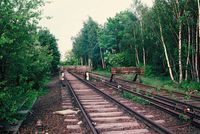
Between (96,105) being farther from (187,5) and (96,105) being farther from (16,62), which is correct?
(187,5)

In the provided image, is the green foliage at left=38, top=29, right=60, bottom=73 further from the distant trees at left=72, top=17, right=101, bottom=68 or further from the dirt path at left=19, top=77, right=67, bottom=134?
the distant trees at left=72, top=17, right=101, bottom=68

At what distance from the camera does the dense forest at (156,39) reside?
89.0ft

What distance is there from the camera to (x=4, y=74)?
415 inches

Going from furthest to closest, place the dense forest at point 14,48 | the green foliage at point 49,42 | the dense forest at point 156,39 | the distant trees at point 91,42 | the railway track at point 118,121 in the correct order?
the distant trees at point 91,42
the green foliage at point 49,42
the dense forest at point 156,39
the dense forest at point 14,48
the railway track at point 118,121

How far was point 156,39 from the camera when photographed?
124 ft

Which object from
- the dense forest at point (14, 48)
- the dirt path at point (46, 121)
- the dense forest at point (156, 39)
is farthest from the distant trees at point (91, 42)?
the dense forest at point (14, 48)

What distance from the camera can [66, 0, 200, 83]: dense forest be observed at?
27125 millimetres

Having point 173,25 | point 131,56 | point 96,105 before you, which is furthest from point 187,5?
point 131,56

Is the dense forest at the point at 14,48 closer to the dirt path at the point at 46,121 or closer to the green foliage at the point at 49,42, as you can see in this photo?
the dirt path at the point at 46,121

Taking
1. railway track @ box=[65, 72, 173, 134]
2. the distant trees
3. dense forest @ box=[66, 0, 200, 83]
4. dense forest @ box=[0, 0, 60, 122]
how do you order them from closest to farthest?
railway track @ box=[65, 72, 173, 134] → dense forest @ box=[0, 0, 60, 122] → dense forest @ box=[66, 0, 200, 83] → the distant trees

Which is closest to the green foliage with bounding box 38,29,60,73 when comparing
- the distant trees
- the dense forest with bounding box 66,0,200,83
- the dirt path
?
the dense forest with bounding box 66,0,200,83

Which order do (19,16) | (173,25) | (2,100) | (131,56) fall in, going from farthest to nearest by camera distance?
(131,56) < (173,25) < (19,16) < (2,100)

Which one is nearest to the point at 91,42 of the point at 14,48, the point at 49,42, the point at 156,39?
the point at 49,42

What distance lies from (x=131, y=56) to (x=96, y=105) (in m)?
39.0
